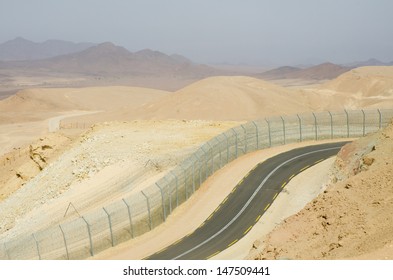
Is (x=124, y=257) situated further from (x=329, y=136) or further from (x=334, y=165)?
(x=329, y=136)

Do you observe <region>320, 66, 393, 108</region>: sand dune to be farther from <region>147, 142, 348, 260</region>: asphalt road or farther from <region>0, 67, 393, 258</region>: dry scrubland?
<region>147, 142, 348, 260</region>: asphalt road

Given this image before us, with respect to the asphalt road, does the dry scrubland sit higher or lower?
higher

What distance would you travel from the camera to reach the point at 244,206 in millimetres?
34469

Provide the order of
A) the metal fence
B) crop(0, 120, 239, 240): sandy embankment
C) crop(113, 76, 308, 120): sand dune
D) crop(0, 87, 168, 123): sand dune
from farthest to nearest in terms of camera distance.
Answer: crop(0, 87, 168, 123): sand dune, crop(113, 76, 308, 120): sand dune, crop(0, 120, 239, 240): sandy embankment, the metal fence

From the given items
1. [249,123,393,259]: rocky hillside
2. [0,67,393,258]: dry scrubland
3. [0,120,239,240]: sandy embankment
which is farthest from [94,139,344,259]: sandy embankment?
[249,123,393,259]: rocky hillside

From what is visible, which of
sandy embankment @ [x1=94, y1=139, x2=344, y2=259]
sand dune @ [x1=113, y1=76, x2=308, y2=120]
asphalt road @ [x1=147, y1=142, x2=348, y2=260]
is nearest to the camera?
asphalt road @ [x1=147, y1=142, x2=348, y2=260]

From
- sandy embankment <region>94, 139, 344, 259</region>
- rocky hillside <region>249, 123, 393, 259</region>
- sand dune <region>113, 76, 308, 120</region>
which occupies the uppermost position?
sand dune <region>113, 76, 308, 120</region>

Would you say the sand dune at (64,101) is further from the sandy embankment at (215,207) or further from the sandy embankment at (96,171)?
the sandy embankment at (215,207)

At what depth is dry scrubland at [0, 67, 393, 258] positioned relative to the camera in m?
19.0

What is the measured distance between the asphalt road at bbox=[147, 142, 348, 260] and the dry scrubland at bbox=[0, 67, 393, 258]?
6.07 metres

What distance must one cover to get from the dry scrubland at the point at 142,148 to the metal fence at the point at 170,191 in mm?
4101

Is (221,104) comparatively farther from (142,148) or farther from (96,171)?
(96,171)

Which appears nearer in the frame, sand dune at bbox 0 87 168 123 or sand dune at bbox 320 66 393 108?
sand dune at bbox 320 66 393 108

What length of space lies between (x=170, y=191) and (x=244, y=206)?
19.3 ft
